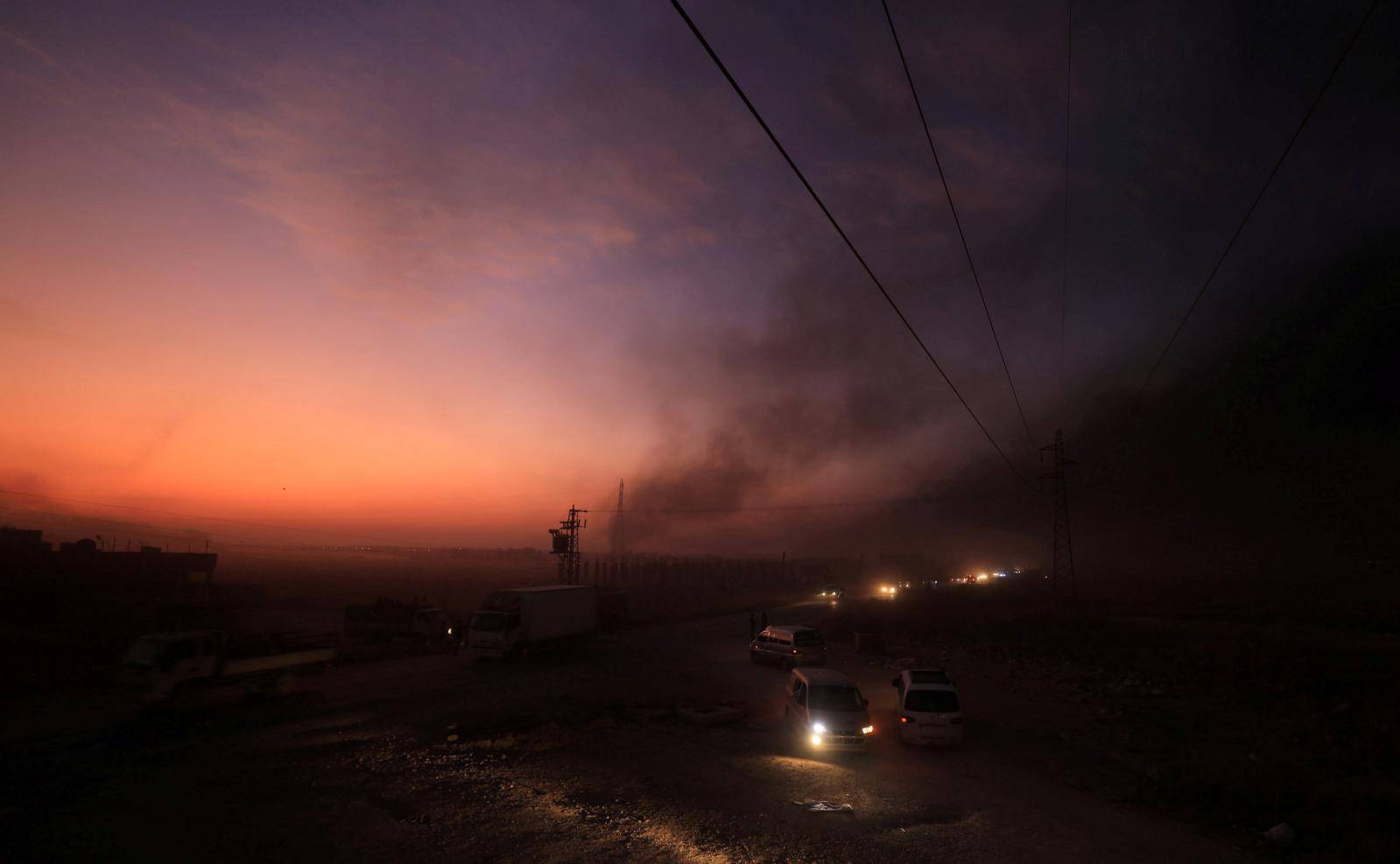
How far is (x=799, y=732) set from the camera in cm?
1709

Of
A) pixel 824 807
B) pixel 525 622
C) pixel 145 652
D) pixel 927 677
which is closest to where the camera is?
pixel 824 807

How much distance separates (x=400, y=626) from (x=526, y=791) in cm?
2761

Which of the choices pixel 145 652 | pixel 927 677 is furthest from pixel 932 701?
pixel 145 652

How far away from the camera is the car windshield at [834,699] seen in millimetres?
16562

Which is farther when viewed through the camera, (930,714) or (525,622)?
(525,622)

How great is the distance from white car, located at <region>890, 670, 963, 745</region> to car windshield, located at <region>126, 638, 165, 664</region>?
20.3 meters

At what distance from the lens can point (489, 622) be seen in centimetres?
2884

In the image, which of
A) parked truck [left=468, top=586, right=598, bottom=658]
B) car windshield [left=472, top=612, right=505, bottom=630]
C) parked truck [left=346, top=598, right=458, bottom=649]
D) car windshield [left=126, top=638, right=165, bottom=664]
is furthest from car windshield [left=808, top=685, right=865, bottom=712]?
parked truck [left=346, top=598, right=458, bottom=649]

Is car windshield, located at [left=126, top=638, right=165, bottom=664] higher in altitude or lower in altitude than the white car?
higher

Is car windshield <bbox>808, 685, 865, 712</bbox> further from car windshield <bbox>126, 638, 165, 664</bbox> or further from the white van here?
car windshield <bbox>126, 638, 165, 664</bbox>

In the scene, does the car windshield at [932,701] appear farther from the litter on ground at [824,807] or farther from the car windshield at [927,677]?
the litter on ground at [824,807]

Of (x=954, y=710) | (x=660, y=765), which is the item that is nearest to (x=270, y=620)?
(x=660, y=765)

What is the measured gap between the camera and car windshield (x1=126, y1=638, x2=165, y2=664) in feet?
58.4

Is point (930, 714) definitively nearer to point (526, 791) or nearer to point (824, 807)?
point (824, 807)
